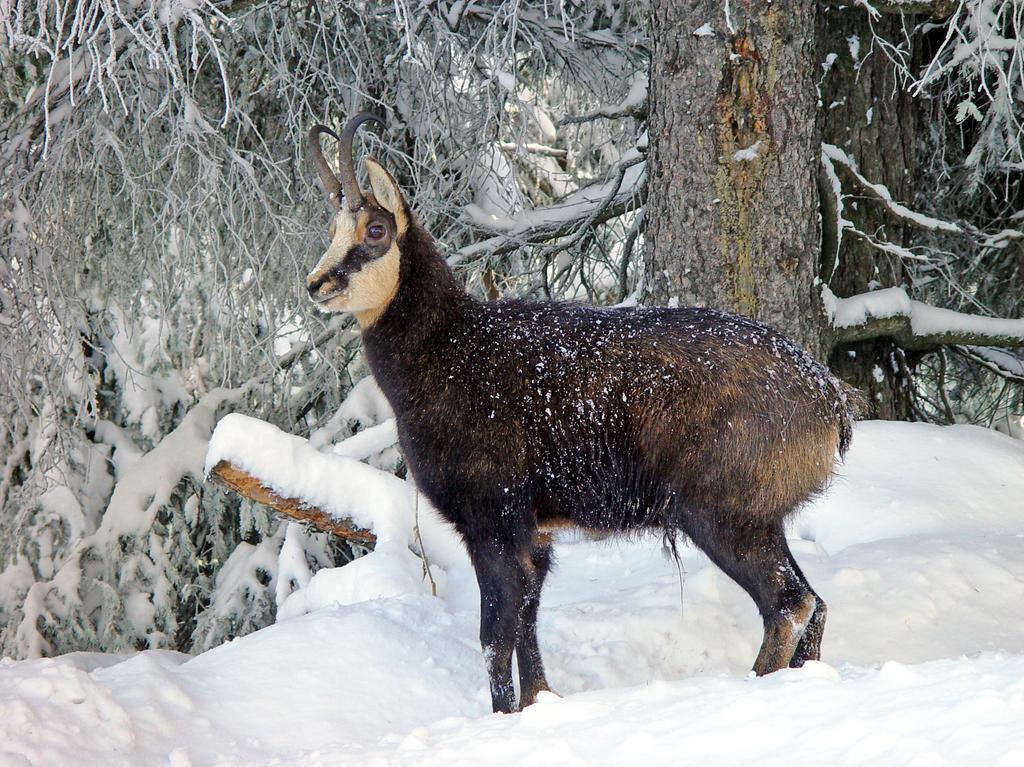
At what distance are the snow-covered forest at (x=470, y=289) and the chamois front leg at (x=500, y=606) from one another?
33 cm

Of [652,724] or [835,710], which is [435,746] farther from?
[835,710]

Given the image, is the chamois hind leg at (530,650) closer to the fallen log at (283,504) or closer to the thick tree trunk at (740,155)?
the fallen log at (283,504)

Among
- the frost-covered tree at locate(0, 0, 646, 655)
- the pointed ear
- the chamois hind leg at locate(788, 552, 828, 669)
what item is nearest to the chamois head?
the pointed ear

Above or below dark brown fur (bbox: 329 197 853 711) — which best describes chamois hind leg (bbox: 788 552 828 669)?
below

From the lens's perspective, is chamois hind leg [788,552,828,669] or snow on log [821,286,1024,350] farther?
snow on log [821,286,1024,350]

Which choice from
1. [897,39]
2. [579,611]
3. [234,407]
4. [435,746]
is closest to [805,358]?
[579,611]

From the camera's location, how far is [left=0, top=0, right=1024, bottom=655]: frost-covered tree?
5664 millimetres

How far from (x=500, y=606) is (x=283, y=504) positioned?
5.88ft

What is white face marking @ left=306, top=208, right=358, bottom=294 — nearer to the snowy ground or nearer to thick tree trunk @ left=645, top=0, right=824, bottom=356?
the snowy ground

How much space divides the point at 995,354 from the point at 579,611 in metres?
4.45

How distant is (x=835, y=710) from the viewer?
2863 millimetres

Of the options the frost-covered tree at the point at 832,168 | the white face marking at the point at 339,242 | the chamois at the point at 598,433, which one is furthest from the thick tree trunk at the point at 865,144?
the white face marking at the point at 339,242

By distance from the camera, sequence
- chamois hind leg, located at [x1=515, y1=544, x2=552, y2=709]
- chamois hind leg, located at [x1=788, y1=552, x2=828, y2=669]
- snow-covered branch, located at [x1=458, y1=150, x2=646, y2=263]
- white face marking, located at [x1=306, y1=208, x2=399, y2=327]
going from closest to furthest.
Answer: chamois hind leg, located at [x1=788, y1=552, x2=828, y2=669] → chamois hind leg, located at [x1=515, y1=544, x2=552, y2=709] → white face marking, located at [x1=306, y1=208, x2=399, y2=327] → snow-covered branch, located at [x1=458, y1=150, x2=646, y2=263]

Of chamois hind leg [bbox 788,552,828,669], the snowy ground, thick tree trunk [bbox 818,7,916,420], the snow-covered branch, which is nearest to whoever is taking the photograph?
the snowy ground
